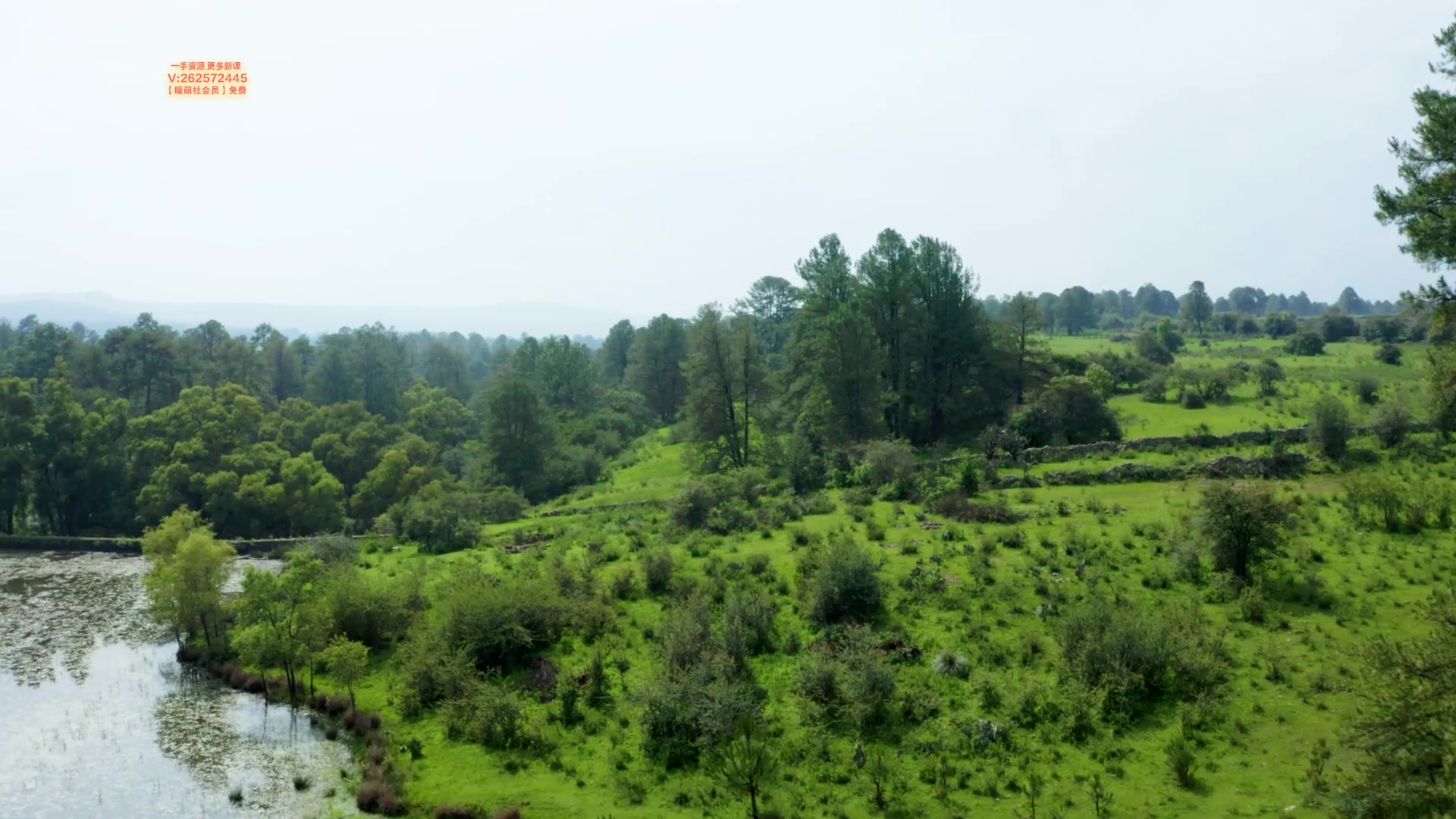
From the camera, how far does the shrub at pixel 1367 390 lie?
43.3m

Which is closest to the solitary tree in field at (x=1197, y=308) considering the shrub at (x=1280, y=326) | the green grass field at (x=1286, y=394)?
the shrub at (x=1280, y=326)

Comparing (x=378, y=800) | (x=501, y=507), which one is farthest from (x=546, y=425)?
(x=378, y=800)

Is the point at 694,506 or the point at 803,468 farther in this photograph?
the point at 803,468

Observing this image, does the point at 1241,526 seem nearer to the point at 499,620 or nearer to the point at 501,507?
the point at 499,620

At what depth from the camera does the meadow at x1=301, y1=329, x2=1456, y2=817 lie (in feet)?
49.4

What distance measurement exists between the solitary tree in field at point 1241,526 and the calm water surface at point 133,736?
22558 millimetres

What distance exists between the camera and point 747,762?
14867 mm

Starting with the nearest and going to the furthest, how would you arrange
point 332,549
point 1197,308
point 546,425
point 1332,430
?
point 1332,430 → point 332,549 → point 546,425 → point 1197,308

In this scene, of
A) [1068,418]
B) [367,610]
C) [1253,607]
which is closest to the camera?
[1253,607]

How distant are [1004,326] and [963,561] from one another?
3201 centimetres

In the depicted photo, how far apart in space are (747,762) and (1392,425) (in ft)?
108

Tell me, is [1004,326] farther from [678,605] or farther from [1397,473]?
[678,605]

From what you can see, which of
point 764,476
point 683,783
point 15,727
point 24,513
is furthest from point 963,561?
point 24,513

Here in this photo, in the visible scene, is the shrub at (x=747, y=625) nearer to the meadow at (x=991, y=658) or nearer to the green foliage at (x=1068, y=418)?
the meadow at (x=991, y=658)
